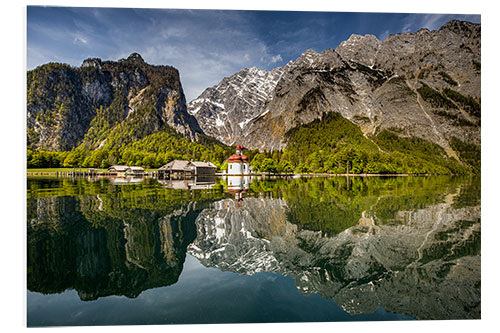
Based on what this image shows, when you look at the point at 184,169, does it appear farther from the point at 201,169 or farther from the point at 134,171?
the point at 134,171

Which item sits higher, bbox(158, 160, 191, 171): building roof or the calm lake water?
bbox(158, 160, 191, 171): building roof

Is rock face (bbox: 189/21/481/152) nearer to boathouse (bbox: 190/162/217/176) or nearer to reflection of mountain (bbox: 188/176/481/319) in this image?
boathouse (bbox: 190/162/217/176)

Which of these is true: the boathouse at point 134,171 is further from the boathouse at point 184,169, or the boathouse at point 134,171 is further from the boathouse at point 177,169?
the boathouse at point 177,169

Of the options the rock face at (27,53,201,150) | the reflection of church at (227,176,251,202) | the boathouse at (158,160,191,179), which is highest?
the rock face at (27,53,201,150)

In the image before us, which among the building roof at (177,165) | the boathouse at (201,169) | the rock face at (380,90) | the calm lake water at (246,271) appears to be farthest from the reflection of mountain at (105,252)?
the rock face at (380,90)

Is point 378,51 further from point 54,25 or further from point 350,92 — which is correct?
point 54,25

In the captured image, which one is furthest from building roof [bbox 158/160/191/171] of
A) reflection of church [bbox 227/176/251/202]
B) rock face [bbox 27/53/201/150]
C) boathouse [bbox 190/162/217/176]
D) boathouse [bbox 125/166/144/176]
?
rock face [bbox 27/53/201/150]
